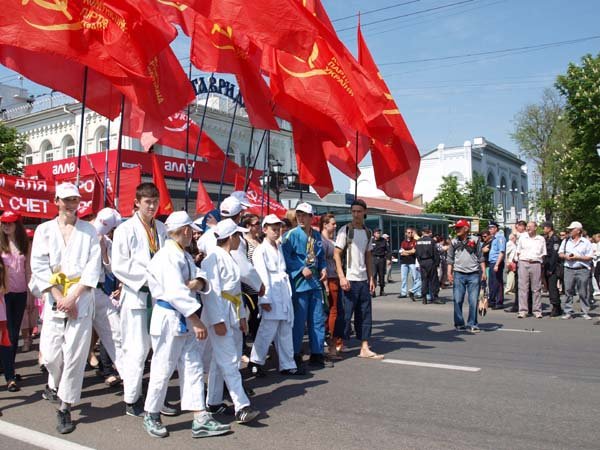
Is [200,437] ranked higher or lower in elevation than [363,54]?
lower

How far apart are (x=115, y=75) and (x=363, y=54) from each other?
365 centimetres

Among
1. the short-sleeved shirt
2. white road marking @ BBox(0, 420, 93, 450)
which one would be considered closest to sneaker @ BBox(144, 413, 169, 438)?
white road marking @ BBox(0, 420, 93, 450)

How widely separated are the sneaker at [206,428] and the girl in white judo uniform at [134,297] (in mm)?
755

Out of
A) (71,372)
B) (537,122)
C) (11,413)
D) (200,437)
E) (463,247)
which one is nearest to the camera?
(200,437)

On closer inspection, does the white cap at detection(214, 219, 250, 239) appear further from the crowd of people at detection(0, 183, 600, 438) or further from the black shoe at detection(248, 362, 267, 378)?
the black shoe at detection(248, 362, 267, 378)

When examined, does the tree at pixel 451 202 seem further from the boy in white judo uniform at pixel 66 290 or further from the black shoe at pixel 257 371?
the boy in white judo uniform at pixel 66 290

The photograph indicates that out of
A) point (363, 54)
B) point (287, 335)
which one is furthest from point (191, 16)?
point (287, 335)

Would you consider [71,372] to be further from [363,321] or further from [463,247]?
[463,247]

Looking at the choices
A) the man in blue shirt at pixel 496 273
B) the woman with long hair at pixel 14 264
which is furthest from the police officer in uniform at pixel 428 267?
the woman with long hair at pixel 14 264

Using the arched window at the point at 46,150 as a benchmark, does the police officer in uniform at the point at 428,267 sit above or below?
below

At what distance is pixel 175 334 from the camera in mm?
4613

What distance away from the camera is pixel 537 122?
159ft

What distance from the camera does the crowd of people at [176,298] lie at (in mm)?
4688

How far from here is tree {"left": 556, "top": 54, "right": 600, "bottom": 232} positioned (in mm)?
31234
